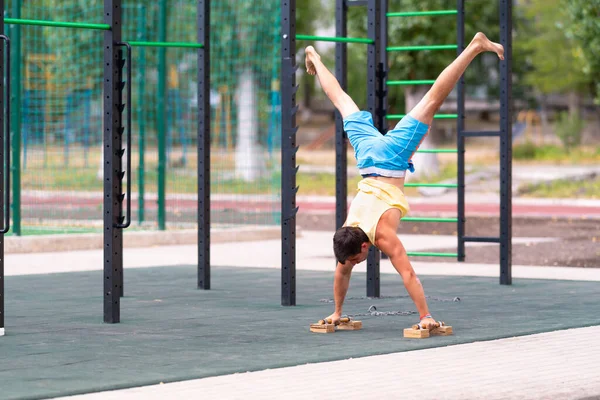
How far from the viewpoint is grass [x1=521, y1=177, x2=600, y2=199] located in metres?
28.9

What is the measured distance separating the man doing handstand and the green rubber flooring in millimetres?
410

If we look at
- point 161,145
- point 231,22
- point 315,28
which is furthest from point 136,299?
point 315,28

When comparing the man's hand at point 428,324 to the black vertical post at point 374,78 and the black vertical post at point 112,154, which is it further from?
the black vertical post at point 374,78

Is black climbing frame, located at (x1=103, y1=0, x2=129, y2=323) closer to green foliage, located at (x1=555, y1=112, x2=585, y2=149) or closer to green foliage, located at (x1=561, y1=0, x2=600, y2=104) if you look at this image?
green foliage, located at (x1=561, y1=0, x2=600, y2=104)

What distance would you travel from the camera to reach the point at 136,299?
11688mm

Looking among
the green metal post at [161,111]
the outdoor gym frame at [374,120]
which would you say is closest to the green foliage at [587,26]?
the green metal post at [161,111]

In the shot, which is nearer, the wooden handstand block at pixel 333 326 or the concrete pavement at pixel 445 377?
the concrete pavement at pixel 445 377

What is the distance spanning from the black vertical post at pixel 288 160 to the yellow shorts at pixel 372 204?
1.55m

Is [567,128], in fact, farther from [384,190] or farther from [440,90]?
[384,190]

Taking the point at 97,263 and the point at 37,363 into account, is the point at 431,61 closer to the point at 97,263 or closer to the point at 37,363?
the point at 97,263

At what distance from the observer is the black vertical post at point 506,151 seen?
42.5ft

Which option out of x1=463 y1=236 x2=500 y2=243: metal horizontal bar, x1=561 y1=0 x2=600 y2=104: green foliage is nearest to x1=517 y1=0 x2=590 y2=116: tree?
x1=561 y1=0 x2=600 y2=104: green foliage

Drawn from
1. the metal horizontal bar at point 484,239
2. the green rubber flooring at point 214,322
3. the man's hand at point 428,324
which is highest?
the metal horizontal bar at point 484,239

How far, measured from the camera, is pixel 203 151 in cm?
1253
